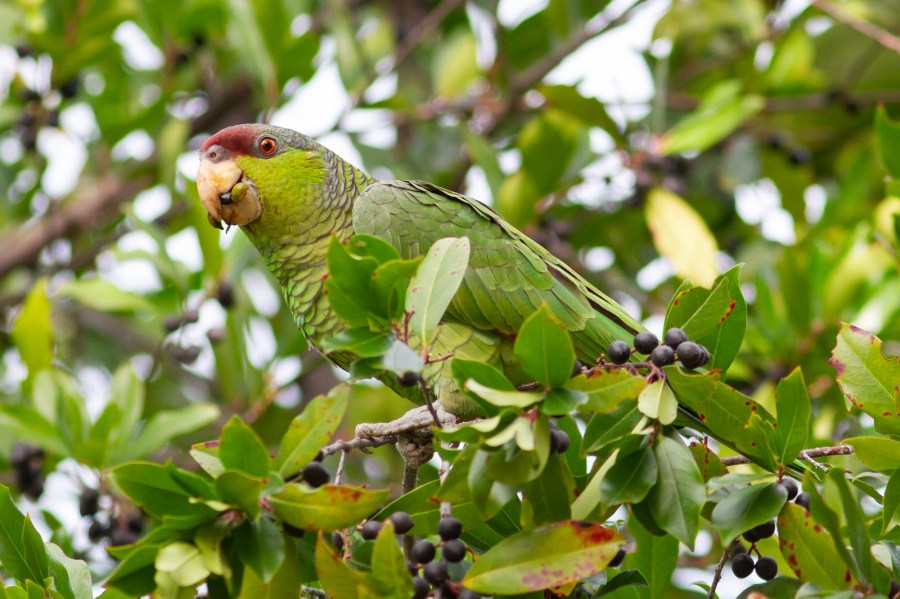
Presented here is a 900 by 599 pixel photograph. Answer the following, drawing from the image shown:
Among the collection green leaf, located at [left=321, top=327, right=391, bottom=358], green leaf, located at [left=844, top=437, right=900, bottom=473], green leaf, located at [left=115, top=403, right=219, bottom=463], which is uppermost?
green leaf, located at [left=321, top=327, right=391, bottom=358]

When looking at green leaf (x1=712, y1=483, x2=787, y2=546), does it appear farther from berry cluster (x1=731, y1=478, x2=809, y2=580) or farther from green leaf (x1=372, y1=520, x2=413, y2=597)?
green leaf (x1=372, y1=520, x2=413, y2=597)

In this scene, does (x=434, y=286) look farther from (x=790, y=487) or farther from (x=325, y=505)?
(x=790, y=487)

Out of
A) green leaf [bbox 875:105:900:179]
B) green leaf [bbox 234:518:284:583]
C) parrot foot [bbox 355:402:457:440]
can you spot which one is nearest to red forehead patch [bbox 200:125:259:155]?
parrot foot [bbox 355:402:457:440]

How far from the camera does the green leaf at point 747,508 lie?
177 cm

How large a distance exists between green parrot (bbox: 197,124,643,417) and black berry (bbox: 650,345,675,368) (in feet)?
2.82

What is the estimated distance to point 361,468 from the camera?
468 centimetres

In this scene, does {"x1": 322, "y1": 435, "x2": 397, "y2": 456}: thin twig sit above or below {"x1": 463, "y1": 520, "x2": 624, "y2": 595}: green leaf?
above

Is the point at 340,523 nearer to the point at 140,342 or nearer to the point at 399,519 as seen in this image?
the point at 399,519

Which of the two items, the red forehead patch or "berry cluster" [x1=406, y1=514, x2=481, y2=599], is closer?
"berry cluster" [x1=406, y1=514, x2=481, y2=599]

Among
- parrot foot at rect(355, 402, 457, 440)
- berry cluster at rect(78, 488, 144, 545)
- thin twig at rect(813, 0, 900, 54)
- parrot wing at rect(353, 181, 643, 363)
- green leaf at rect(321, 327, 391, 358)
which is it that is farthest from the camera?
thin twig at rect(813, 0, 900, 54)

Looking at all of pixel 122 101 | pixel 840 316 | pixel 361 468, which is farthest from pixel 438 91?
pixel 840 316

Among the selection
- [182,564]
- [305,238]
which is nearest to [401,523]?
[182,564]

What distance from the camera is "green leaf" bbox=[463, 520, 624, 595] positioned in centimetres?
167

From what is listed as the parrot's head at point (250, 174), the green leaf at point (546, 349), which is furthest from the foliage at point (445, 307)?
the parrot's head at point (250, 174)
